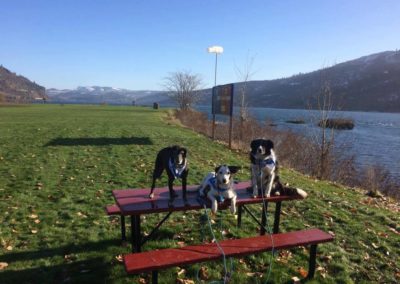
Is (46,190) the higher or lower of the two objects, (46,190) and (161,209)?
the lower

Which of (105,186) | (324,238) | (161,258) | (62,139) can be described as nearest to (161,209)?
(161,258)

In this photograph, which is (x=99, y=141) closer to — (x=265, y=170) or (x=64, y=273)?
(x=64, y=273)

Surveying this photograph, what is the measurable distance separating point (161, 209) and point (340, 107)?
18.1 metres

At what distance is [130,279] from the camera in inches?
195

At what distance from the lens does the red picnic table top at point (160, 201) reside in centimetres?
496

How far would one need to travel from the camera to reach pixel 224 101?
20594 millimetres

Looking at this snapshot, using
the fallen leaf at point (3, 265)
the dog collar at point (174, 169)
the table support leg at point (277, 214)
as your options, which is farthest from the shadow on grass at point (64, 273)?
the table support leg at point (277, 214)

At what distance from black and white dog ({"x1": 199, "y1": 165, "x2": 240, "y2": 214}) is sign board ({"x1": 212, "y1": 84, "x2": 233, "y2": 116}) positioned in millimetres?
14882

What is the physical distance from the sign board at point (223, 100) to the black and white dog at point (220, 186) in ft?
48.8

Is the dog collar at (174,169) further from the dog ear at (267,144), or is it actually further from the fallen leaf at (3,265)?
the fallen leaf at (3,265)

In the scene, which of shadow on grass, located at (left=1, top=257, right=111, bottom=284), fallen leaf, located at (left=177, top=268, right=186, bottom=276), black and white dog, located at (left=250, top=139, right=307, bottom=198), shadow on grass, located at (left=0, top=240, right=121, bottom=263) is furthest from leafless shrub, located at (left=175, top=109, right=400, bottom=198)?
shadow on grass, located at (left=1, top=257, right=111, bottom=284)

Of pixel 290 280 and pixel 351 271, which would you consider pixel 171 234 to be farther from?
pixel 351 271

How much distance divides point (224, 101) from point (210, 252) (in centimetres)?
1643

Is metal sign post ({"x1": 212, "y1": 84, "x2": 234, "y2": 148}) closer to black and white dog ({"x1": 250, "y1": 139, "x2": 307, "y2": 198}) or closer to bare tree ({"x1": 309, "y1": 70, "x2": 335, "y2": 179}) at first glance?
bare tree ({"x1": 309, "y1": 70, "x2": 335, "y2": 179})
